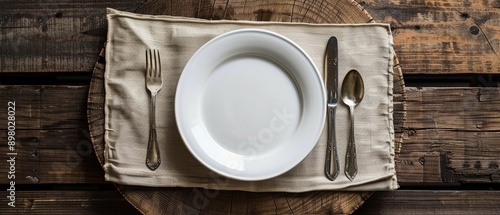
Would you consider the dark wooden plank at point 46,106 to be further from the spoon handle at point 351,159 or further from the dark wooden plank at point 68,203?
the spoon handle at point 351,159

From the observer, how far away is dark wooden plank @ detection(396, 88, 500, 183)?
0.80m

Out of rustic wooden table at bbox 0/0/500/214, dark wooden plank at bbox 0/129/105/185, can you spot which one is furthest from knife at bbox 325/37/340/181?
dark wooden plank at bbox 0/129/105/185

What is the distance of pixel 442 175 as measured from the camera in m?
0.80

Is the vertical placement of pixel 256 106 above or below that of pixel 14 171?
above

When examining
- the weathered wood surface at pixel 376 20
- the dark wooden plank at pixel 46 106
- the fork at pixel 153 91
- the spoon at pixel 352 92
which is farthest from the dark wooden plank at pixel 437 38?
the dark wooden plank at pixel 46 106

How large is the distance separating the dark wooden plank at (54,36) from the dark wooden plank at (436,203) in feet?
1.62

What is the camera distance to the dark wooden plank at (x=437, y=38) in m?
0.82

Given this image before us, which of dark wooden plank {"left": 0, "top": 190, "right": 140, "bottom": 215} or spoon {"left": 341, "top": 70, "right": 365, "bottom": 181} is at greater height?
spoon {"left": 341, "top": 70, "right": 365, "bottom": 181}

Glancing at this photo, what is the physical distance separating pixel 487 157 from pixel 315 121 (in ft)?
0.99

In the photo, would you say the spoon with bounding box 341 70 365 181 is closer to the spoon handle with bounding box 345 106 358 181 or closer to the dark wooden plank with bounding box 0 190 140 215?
the spoon handle with bounding box 345 106 358 181

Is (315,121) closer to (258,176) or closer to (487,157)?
(258,176)

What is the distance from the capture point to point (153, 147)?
75cm

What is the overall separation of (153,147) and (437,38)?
476 millimetres

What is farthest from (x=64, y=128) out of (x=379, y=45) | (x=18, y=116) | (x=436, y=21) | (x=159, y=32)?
(x=436, y=21)
